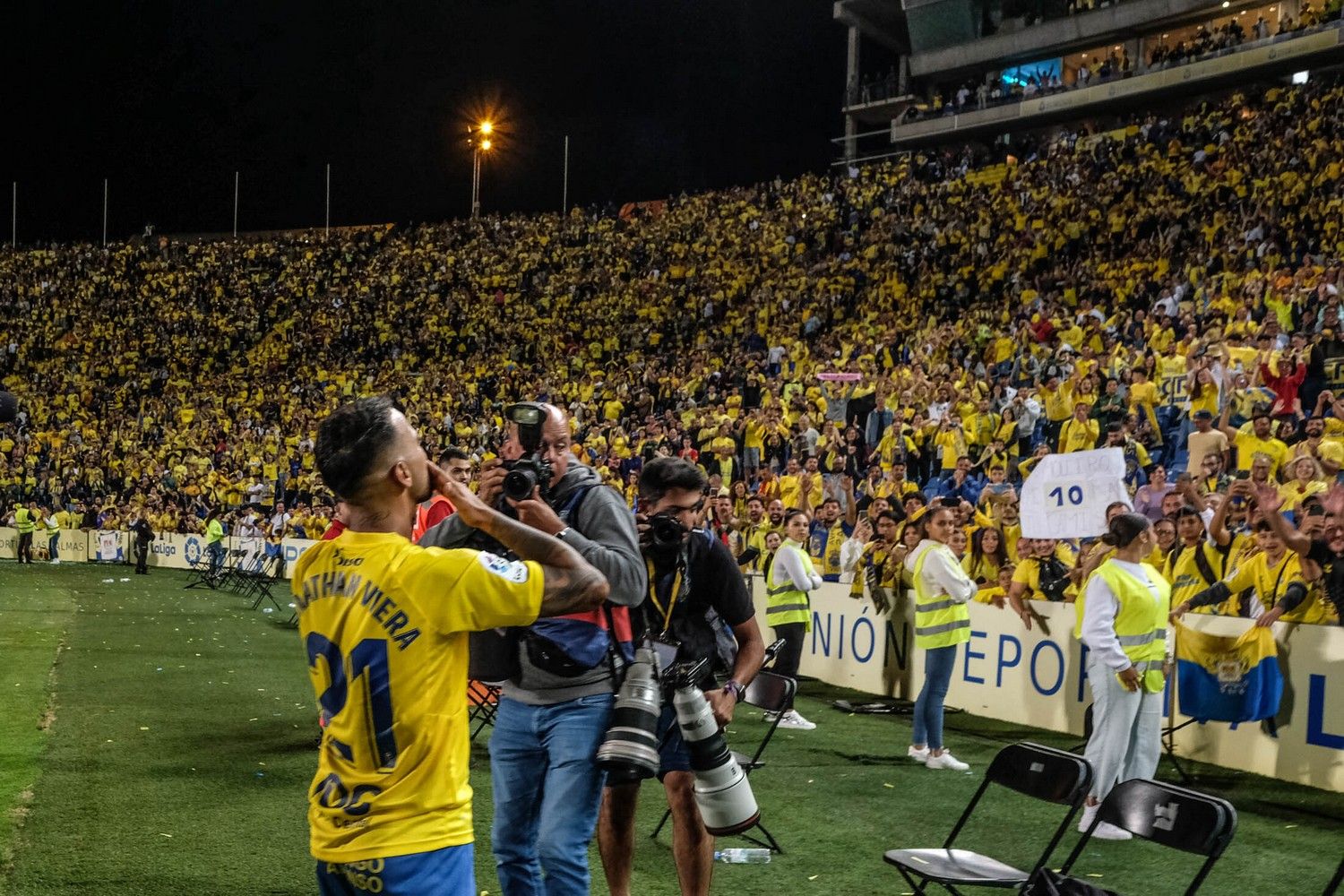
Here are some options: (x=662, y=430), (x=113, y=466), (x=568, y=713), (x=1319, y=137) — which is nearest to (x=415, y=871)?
(x=568, y=713)

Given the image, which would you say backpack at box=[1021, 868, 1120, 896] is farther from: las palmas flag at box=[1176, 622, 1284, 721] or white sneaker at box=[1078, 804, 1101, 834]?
las palmas flag at box=[1176, 622, 1284, 721]

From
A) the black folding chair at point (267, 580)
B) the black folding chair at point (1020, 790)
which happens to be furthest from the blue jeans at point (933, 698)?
the black folding chair at point (267, 580)

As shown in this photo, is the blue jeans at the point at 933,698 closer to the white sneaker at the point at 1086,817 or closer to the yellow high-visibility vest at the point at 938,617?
the yellow high-visibility vest at the point at 938,617

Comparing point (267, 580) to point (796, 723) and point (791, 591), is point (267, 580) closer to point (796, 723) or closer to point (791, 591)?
point (791, 591)

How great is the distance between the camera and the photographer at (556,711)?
3.54m

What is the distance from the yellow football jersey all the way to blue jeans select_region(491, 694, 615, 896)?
873mm

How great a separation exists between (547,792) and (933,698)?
5.45 metres

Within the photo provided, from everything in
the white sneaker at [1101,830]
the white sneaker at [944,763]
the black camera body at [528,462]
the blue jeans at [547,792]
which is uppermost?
the black camera body at [528,462]

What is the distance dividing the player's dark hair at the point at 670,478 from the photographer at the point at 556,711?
0.64 m

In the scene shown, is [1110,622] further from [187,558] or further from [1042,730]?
[187,558]

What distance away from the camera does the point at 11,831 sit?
6.21 m

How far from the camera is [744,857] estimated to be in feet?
19.7

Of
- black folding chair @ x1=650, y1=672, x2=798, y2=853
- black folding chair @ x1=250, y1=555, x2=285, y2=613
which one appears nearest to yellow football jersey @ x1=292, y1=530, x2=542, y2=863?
black folding chair @ x1=650, y1=672, x2=798, y2=853

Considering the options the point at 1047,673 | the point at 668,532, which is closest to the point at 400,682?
the point at 668,532
